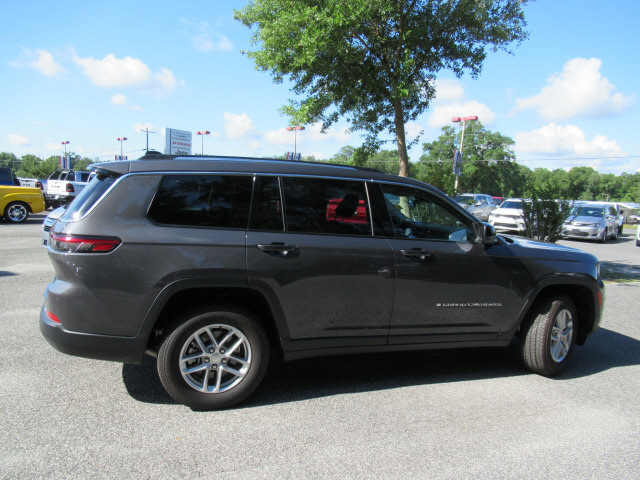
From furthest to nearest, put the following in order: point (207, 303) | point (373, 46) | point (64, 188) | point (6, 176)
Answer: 1. point (64, 188)
2. point (6, 176)
3. point (373, 46)
4. point (207, 303)

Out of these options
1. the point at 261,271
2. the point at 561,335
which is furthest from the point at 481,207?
the point at 261,271

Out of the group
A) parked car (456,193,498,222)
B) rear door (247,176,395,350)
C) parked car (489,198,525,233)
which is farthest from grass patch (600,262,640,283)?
parked car (456,193,498,222)

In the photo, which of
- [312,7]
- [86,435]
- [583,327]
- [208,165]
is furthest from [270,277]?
[312,7]

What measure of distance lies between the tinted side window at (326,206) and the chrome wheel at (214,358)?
3.10 feet

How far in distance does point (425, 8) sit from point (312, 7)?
2.44 m

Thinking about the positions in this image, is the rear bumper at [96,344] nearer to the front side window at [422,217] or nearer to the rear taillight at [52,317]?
the rear taillight at [52,317]

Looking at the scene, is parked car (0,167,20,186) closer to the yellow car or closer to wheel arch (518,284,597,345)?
the yellow car

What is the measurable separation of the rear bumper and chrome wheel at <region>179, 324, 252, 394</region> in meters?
0.33

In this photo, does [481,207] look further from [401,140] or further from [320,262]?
[320,262]

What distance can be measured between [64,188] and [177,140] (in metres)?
7.26

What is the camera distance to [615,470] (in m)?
2.92

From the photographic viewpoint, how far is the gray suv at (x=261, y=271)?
329 centimetres

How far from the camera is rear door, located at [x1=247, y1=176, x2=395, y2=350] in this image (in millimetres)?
3541

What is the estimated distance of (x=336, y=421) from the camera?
3422 millimetres
